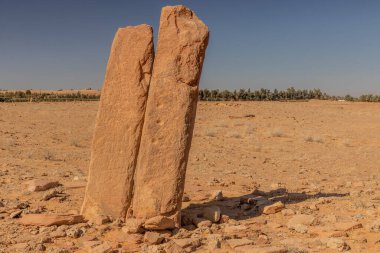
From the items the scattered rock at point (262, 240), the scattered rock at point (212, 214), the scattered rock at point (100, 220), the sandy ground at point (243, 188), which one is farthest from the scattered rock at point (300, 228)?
the scattered rock at point (100, 220)

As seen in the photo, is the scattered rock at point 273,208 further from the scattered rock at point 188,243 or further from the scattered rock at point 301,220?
the scattered rock at point 188,243

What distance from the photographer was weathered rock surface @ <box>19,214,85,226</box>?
6.65 meters

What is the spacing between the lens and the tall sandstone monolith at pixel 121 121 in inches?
264

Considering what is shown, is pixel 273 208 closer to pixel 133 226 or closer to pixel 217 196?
pixel 217 196

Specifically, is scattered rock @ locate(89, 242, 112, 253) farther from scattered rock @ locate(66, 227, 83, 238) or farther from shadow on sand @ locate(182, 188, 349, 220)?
shadow on sand @ locate(182, 188, 349, 220)

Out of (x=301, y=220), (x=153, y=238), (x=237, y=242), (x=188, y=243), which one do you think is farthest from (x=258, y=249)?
(x=301, y=220)

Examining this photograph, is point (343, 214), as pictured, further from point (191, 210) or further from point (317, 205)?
point (191, 210)

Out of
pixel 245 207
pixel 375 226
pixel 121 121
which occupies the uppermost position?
pixel 121 121

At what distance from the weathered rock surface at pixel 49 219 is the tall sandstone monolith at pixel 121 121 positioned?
1.06 ft

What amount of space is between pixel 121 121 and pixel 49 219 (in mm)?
1792

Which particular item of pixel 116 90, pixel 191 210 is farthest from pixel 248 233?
pixel 116 90

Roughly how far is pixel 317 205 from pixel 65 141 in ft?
39.5

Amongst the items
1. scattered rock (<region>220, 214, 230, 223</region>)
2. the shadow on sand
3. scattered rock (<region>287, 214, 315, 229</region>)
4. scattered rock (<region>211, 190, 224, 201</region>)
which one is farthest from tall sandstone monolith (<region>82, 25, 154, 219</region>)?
scattered rock (<region>287, 214, 315, 229</region>)

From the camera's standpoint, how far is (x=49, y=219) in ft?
21.9
